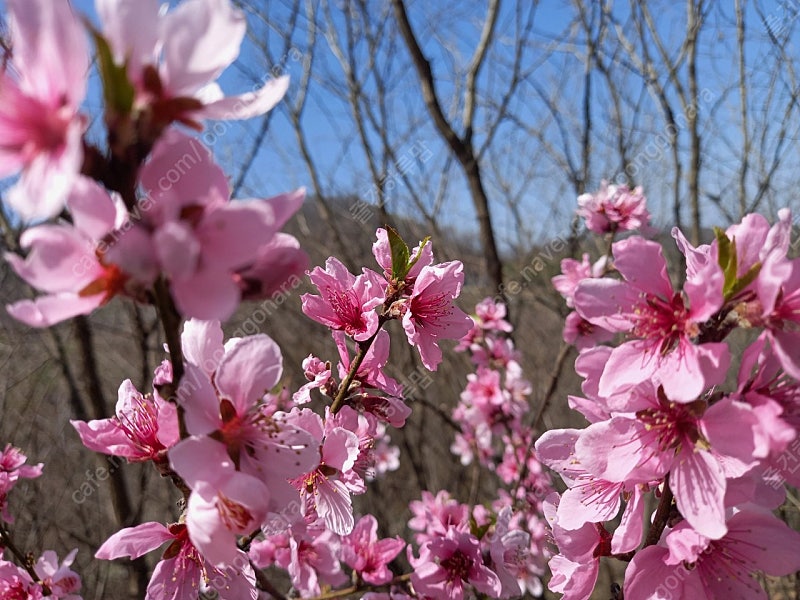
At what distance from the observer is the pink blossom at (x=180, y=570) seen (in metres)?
0.97

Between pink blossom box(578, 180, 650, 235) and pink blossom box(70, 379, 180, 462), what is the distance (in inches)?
81.6

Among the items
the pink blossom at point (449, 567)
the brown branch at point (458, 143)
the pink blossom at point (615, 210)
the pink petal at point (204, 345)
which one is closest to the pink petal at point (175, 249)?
the pink petal at point (204, 345)

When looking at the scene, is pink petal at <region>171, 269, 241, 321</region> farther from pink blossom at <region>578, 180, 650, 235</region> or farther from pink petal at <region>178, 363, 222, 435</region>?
pink blossom at <region>578, 180, 650, 235</region>

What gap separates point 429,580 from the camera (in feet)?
5.31

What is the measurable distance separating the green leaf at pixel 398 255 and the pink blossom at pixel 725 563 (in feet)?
2.31

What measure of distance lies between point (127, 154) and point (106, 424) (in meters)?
0.54

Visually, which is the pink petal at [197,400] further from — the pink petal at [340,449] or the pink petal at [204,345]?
the pink petal at [340,449]

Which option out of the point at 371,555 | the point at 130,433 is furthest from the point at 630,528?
the point at 371,555

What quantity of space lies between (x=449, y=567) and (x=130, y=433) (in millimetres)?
1062

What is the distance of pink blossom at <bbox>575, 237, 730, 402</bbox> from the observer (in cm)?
81

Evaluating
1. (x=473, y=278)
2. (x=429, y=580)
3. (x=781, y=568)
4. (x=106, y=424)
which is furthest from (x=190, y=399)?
(x=473, y=278)

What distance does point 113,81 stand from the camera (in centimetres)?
60

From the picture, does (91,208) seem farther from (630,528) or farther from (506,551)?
(506,551)

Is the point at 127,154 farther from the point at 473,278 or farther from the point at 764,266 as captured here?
the point at 473,278
